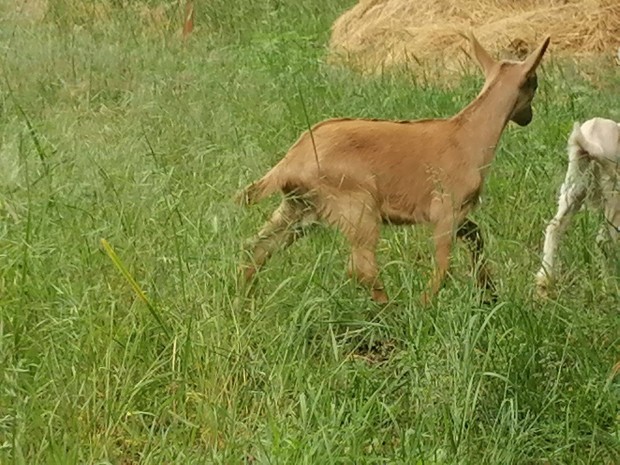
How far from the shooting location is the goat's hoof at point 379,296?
4.40m

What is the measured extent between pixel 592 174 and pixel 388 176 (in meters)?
1.18

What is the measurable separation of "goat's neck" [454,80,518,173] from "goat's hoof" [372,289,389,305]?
3.06 feet

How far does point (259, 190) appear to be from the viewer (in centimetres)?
490

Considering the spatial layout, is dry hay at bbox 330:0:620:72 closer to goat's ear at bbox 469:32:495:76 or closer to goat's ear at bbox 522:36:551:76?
goat's ear at bbox 469:32:495:76

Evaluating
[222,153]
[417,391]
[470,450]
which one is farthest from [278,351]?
[222,153]

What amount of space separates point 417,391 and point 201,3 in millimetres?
11507

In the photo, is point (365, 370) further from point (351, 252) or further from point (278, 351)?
point (351, 252)

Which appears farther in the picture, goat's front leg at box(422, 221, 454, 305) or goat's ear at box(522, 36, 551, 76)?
goat's ear at box(522, 36, 551, 76)

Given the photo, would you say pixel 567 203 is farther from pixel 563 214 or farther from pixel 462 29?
pixel 462 29

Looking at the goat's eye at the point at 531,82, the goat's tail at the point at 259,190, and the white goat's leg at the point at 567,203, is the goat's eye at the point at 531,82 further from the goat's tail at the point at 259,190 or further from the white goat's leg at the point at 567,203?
the goat's tail at the point at 259,190

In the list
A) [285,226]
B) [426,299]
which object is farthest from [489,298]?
[285,226]

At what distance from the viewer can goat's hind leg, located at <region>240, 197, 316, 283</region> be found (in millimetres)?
4879

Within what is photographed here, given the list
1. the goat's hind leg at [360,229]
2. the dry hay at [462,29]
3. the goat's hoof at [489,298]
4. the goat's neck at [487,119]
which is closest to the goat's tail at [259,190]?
the goat's hind leg at [360,229]

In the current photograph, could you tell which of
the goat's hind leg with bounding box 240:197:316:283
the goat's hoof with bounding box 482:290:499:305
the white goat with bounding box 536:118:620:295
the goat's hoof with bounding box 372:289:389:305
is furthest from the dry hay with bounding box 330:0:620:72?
the goat's hoof with bounding box 482:290:499:305
